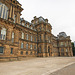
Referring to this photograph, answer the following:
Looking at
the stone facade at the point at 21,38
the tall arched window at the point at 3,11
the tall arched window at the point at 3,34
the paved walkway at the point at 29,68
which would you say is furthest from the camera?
the tall arched window at the point at 3,11

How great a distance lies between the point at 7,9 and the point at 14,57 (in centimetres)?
1563

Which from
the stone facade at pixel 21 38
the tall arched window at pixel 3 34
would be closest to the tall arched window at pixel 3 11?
the stone facade at pixel 21 38

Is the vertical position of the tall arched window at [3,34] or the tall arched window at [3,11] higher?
the tall arched window at [3,11]

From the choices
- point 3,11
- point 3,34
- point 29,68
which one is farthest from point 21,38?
point 29,68

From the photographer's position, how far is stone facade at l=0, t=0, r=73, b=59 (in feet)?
60.1

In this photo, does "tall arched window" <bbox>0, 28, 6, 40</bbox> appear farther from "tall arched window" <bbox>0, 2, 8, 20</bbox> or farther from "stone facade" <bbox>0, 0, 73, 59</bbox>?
"tall arched window" <bbox>0, 2, 8, 20</bbox>

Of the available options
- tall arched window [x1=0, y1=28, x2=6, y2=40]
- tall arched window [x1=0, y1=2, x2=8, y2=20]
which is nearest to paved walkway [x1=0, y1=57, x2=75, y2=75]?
tall arched window [x1=0, y1=28, x2=6, y2=40]

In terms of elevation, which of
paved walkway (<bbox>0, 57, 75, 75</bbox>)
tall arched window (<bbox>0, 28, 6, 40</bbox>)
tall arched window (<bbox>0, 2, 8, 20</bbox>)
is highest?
tall arched window (<bbox>0, 2, 8, 20</bbox>)

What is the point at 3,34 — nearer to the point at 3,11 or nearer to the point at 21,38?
the point at 3,11

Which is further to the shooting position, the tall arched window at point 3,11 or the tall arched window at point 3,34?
the tall arched window at point 3,11

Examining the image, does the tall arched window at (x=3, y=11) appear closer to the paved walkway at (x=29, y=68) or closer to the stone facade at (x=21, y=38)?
the stone facade at (x=21, y=38)

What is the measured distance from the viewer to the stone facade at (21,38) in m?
18.3

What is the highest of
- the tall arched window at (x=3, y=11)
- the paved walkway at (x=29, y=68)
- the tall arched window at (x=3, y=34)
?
the tall arched window at (x=3, y=11)

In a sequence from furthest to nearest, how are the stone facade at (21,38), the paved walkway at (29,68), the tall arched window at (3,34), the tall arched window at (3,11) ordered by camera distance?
1. the tall arched window at (3,11)
2. the stone facade at (21,38)
3. the tall arched window at (3,34)
4. the paved walkway at (29,68)
